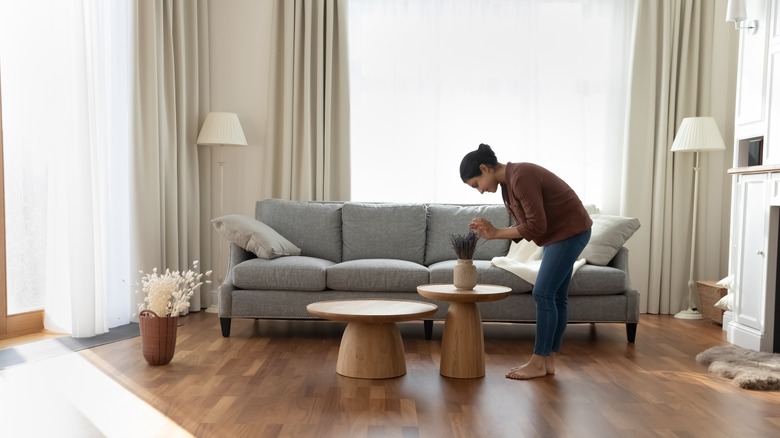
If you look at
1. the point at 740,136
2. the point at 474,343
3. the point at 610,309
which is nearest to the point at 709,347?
the point at 610,309

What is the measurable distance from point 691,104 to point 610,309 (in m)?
2.23

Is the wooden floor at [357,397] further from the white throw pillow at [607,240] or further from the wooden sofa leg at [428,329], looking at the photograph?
the white throw pillow at [607,240]

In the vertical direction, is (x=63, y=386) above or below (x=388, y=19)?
below

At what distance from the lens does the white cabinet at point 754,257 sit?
13.6ft

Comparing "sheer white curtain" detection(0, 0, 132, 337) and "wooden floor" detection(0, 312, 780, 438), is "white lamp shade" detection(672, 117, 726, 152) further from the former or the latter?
"sheer white curtain" detection(0, 0, 132, 337)

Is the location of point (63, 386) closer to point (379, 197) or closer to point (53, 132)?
point (53, 132)

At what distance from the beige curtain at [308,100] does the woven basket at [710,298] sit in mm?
2814

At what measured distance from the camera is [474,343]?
3479 millimetres

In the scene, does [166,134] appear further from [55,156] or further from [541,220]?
[541,220]

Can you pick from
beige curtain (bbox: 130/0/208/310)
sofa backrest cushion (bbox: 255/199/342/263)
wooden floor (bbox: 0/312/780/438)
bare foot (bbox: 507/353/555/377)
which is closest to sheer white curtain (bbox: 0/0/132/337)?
beige curtain (bbox: 130/0/208/310)

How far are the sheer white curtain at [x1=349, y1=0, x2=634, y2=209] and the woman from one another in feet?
8.12

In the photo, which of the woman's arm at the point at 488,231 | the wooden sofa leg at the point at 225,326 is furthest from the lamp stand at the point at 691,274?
the wooden sofa leg at the point at 225,326

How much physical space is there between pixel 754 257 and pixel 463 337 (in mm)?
2083

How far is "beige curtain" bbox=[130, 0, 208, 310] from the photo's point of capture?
492 centimetres
